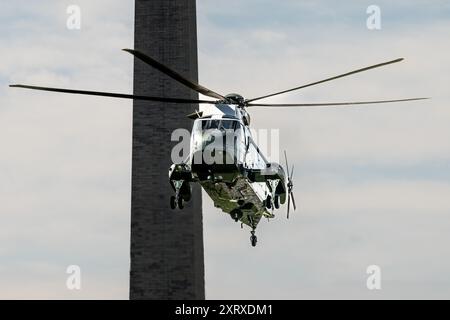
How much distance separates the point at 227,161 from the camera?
48188 mm

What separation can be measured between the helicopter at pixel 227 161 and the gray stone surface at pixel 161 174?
22225 millimetres

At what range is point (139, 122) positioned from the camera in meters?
76.9

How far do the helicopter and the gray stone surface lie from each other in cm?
2223

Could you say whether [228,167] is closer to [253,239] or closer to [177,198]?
[177,198]

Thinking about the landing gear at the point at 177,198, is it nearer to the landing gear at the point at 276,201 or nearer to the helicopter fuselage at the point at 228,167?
the helicopter fuselage at the point at 228,167

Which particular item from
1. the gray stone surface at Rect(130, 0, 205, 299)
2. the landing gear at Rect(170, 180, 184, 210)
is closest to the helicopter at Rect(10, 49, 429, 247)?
the landing gear at Rect(170, 180, 184, 210)

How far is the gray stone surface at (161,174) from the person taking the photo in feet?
249

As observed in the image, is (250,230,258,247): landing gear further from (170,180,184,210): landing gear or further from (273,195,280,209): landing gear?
(170,180,184,210): landing gear

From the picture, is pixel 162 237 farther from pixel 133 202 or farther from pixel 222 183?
pixel 222 183

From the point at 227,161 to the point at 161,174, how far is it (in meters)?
28.3

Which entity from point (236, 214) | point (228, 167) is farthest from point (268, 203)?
point (228, 167)
